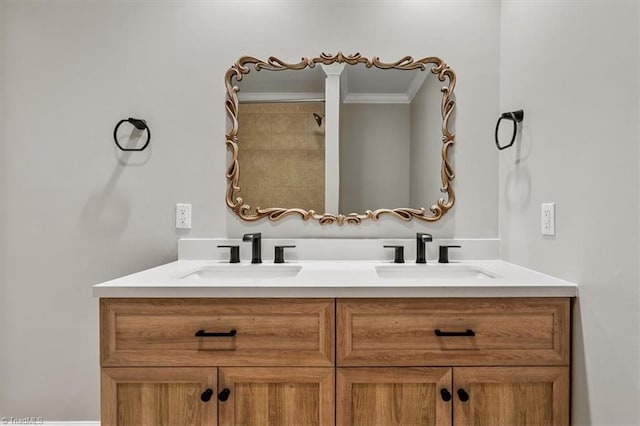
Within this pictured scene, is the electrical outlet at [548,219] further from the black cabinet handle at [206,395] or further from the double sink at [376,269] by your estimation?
the black cabinet handle at [206,395]

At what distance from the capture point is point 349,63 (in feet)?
5.78

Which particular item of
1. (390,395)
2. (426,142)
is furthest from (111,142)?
(390,395)

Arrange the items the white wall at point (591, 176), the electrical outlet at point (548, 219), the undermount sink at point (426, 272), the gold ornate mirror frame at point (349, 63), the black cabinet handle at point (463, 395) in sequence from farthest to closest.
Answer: the gold ornate mirror frame at point (349, 63) < the undermount sink at point (426, 272) < the electrical outlet at point (548, 219) < the black cabinet handle at point (463, 395) < the white wall at point (591, 176)

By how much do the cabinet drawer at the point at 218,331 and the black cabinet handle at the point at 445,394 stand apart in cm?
36

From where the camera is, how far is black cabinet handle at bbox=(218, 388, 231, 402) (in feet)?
3.73

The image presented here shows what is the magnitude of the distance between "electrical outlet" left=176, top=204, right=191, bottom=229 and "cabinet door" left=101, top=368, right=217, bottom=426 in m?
0.75

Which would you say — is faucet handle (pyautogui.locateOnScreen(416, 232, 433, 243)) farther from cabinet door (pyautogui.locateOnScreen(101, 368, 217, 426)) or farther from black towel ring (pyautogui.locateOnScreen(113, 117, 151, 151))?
black towel ring (pyautogui.locateOnScreen(113, 117, 151, 151))

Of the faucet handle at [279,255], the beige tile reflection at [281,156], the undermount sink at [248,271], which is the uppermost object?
the beige tile reflection at [281,156]

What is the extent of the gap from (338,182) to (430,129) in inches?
20.3

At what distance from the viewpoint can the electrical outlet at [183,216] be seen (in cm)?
176

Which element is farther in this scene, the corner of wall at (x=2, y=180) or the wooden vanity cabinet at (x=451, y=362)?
the corner of wall at (x=2, y=180)

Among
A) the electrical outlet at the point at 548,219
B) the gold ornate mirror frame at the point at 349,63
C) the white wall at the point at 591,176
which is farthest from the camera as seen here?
the gold ornate mirror frame at the point at 349,63

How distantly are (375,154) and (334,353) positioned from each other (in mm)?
978

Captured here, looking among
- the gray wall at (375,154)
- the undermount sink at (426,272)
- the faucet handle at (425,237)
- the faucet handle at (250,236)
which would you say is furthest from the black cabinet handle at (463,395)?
Answer: the faucet handle at (250,236)
